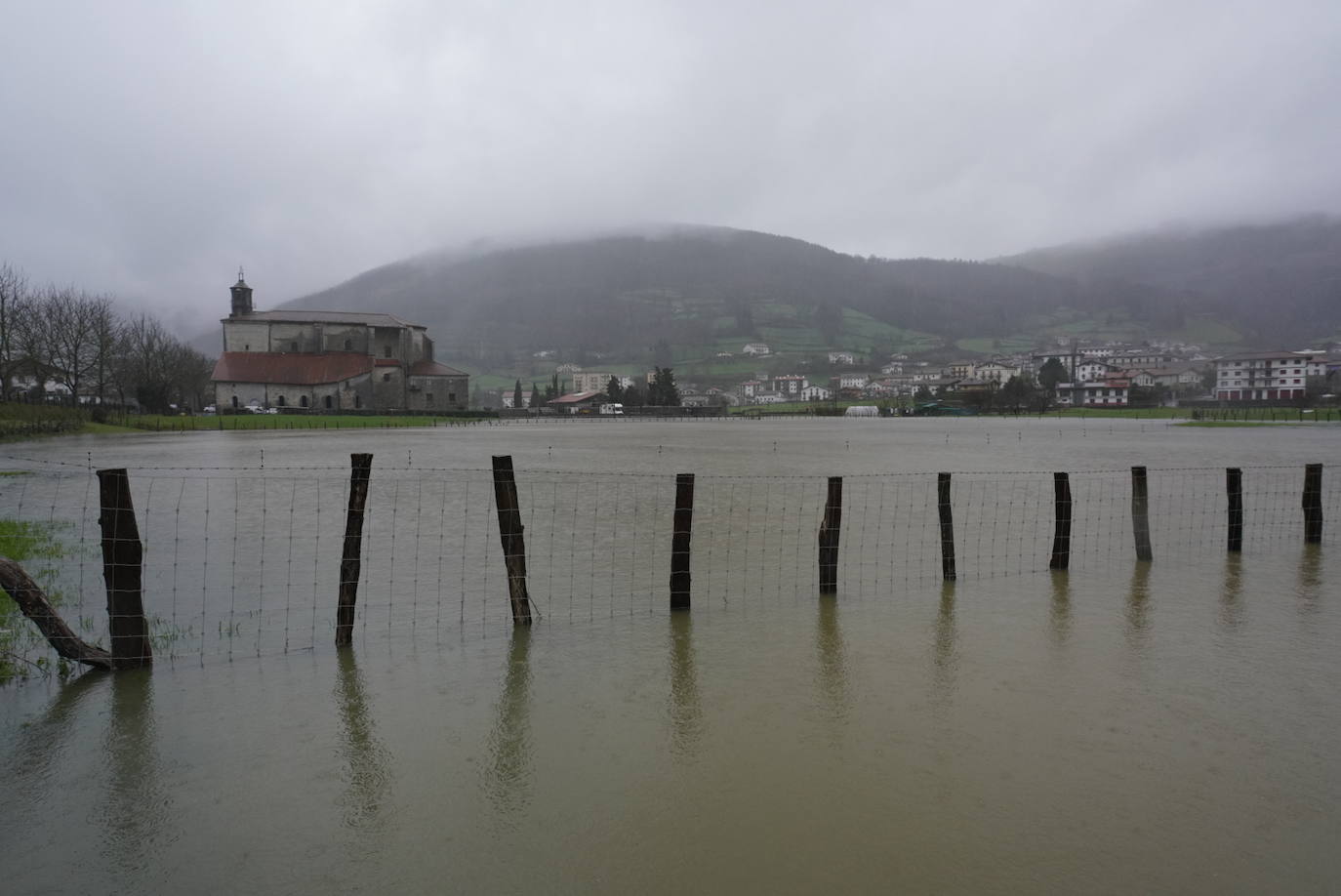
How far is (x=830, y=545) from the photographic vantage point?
414 inches

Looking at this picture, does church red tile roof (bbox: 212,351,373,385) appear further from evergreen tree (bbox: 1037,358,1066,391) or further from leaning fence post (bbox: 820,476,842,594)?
evergreen tree (bbox: 1037,358,1066,391)

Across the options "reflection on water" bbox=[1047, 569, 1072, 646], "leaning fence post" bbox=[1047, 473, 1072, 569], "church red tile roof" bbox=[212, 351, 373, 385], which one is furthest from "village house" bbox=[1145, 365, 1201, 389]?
"reflection on water" bbox=[1047, 569, 1072, 646]

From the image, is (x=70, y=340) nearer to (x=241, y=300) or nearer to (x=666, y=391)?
(x=241, y=300)

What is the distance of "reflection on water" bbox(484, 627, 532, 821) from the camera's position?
17.5ft

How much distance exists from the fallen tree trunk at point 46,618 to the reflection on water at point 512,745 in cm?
366

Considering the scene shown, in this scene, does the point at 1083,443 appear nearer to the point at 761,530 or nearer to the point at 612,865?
the point at 761,530

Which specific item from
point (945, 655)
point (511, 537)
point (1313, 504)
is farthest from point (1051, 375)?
point (511, 537)

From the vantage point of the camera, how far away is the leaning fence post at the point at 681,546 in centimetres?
953

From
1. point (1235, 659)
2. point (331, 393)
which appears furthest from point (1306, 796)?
point (331, 393)

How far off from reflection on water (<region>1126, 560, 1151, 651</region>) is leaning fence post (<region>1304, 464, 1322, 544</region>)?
3.63 metres

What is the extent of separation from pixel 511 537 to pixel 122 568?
3.50 meters

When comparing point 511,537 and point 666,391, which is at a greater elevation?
point 666,391

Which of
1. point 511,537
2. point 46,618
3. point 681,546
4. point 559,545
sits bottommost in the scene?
point 559,545

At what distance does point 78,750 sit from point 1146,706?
8.01m
